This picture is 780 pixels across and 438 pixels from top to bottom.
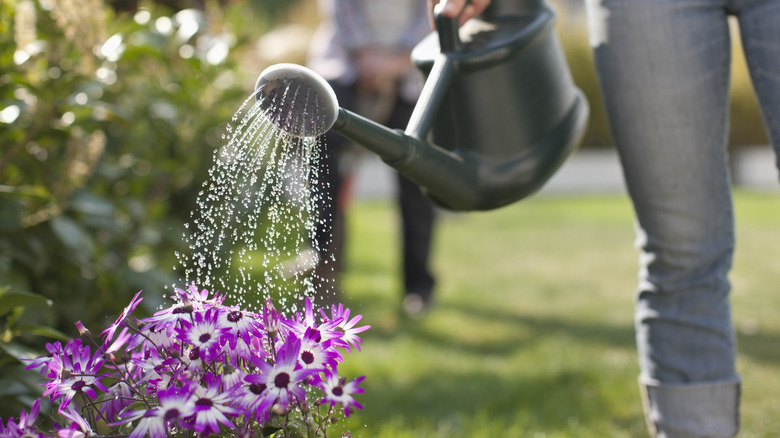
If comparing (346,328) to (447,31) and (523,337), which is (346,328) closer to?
(447,31)

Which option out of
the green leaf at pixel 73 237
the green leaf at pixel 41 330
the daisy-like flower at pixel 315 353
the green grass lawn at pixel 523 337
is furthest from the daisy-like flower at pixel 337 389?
the green leaf at pixel 73 237

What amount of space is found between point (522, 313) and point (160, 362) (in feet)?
8.75

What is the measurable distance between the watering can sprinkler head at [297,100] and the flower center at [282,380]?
294 mm

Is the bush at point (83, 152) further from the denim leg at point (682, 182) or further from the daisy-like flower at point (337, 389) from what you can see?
the denim leg at point (682, 182)

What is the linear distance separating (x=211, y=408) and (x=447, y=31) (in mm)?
745

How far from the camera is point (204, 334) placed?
0.98 meters

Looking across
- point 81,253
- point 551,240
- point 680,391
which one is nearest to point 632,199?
point 680,391

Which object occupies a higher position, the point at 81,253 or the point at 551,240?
the point at 81,253

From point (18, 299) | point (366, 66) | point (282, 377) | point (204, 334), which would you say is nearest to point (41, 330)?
point (18, 299)

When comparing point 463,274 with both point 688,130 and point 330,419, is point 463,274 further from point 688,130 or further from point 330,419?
point 330,419

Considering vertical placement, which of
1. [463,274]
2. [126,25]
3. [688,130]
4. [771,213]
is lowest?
[771,213]

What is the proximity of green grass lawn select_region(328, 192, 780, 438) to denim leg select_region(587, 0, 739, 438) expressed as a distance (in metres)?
0.41

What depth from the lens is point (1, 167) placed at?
1700mm

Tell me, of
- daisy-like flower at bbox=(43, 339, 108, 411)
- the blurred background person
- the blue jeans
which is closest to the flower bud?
daisy-like flower at bbox=(43, 339, 108, 411)
